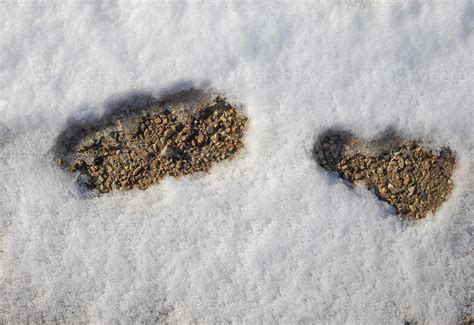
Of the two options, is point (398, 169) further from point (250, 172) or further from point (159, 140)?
point (159, 140)

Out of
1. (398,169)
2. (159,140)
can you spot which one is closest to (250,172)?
(159,140)

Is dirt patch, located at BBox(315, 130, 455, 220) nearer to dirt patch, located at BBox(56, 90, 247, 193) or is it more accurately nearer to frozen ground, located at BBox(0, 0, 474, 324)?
frozen ground, located at BBox(0, 0, 474, 324)

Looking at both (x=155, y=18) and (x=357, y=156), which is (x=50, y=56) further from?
(x=357, y=156)

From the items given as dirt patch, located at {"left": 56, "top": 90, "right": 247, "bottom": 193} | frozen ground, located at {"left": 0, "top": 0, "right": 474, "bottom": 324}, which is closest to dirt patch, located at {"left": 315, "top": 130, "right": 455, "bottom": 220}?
frozen ground, located at {"left": 0, "top": 0, "right": 474, "bottom": 324}

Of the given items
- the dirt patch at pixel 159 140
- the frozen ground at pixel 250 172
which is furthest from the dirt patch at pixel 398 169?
the dirt patch at pixel 159 140

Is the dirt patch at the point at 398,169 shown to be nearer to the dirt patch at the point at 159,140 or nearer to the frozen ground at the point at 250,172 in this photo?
the frozen ground at the point at 250,172

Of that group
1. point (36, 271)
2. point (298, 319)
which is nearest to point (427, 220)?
point (298, 319)
